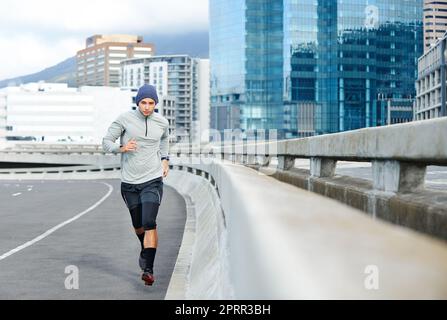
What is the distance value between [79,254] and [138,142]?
2.88 metres

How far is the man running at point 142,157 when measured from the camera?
7.70m

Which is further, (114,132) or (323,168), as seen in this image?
(323,168)

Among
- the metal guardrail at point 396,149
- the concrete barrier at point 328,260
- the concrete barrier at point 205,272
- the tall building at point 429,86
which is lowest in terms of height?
the concrete barrier at point 205,272

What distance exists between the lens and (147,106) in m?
7.70

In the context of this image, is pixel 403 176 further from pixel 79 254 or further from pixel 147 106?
pixel 79 254

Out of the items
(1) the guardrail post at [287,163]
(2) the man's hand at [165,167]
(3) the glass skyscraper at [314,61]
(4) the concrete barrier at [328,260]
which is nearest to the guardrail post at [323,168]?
(2) the man's hand at [165,167]

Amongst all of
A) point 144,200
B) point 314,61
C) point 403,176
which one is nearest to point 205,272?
point 144,200

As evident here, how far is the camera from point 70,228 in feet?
45.9

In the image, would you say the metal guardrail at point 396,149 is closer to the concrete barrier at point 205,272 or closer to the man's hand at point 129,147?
the concrete barrier at point 205,272

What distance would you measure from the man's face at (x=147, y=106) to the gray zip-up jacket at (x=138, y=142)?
112 mm

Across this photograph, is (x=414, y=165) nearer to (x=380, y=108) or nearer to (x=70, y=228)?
(x=70, y=228)

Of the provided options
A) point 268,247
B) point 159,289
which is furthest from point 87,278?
point 268,247

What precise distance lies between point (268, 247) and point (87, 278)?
5.81 meters

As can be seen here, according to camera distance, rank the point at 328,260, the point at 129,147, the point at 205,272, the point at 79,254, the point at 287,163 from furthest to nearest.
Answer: the point at 287,163 < the point at 79,254 < the point at 129,147 < the point at 205,272 < the point at 328,260
